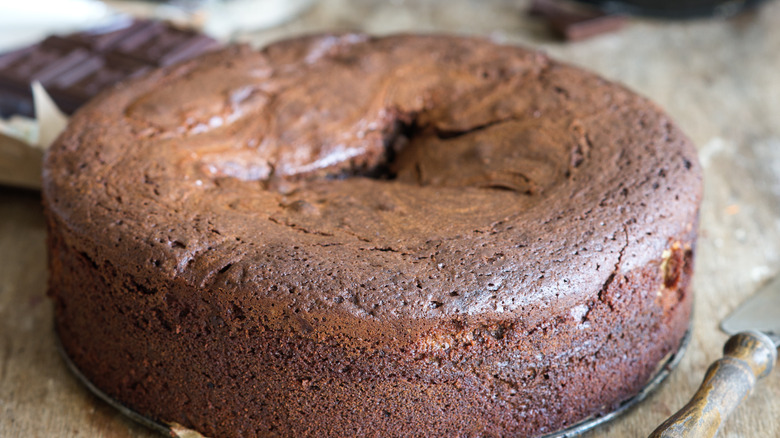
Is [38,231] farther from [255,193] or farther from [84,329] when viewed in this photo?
[255,193]

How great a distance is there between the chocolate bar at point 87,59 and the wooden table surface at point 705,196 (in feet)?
1.20

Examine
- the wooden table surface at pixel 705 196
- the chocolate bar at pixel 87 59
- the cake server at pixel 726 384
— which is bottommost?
the wooden table surface at pixel 705 196

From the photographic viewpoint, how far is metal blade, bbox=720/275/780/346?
2.08 metres

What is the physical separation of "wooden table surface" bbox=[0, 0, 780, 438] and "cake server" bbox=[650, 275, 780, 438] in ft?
0.53

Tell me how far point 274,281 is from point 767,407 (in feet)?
4.06

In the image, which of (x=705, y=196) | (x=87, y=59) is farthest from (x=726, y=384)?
(x=87, y=59)

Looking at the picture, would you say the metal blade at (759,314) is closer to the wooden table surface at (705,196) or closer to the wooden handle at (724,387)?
the wooden table surface at (705,196)

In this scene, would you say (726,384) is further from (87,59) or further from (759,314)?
(87,59)

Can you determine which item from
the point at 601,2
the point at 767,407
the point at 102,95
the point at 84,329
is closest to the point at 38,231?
the point at 102,95

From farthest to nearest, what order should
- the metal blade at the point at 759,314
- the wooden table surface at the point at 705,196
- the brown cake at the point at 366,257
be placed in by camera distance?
the metal blade at the point at 759,314, the wooden table surface at the point at 705,196, the brown cake at the point at 366,257

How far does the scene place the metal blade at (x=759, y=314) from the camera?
6.81ft

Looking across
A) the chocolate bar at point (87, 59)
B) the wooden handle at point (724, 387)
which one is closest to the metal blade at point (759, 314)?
the wooden handle at point (724, 387)

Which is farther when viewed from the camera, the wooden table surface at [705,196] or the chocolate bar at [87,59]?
the chocolate bar at [87,59]

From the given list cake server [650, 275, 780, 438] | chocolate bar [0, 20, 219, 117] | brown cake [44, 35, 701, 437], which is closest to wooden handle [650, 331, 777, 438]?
cake server [650, 275, 780, 438]
